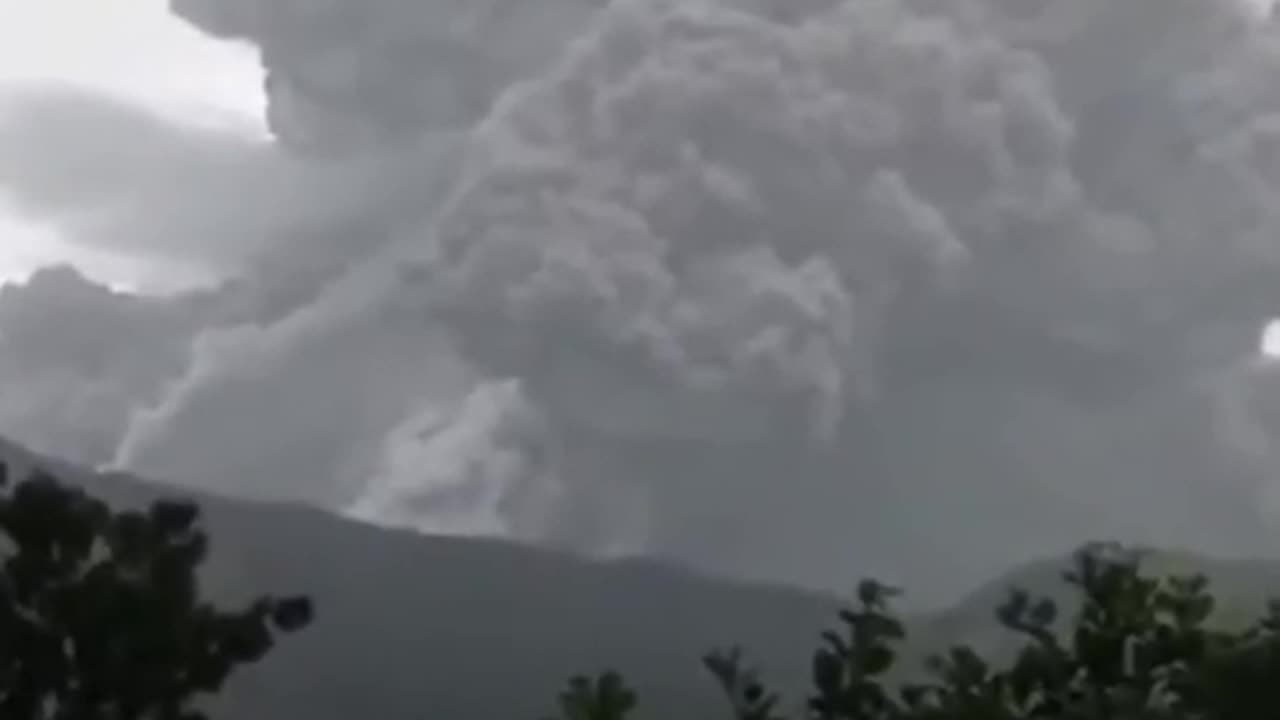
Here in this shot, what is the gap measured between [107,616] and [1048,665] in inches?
278

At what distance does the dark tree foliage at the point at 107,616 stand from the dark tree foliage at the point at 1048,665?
133 inches

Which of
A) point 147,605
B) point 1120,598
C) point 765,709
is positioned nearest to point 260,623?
point 147,605

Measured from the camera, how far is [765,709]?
1614 cm

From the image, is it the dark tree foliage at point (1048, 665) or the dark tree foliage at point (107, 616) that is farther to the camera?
the dark tree foliage at point (107, 616)

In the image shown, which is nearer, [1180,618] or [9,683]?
[1180,618]

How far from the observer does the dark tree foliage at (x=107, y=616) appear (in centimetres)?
1686

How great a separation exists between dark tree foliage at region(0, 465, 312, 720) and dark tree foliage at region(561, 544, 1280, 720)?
337 centimetres

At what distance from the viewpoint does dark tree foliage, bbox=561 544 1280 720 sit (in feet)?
49.6

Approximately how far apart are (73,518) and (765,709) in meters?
5.52

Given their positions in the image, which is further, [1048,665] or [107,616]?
[107,616]

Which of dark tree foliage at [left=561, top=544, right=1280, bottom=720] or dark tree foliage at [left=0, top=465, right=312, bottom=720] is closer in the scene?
dark tree foliage at [left=561, top=544, right=1280, bottom=720]

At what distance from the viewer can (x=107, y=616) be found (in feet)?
55.3

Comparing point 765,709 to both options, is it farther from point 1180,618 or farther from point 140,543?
point 140,543

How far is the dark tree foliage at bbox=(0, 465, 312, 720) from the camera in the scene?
16859 mm
